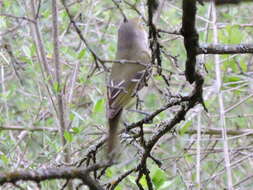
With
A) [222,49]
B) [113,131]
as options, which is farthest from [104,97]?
[222,49]

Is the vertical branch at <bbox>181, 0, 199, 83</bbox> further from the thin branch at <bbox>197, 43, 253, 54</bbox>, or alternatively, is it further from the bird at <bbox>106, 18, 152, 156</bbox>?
the bird at <bbox>106, 18, 152, 156</bbox>

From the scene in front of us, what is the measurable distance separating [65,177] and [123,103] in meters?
1.43

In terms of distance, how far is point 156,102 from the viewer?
3.65 metres

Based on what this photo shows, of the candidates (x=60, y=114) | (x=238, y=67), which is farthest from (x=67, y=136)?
(x=238, y=67)

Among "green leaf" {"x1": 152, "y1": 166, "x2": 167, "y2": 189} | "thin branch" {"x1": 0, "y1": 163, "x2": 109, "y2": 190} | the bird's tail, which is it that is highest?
"thin branch" {"x1": 0, "y1": 163, "x2": 109, "y2": 190}

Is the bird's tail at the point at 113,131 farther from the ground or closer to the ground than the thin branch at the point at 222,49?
closer to the ground

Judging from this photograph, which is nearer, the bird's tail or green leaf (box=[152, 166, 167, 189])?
the bird's tail

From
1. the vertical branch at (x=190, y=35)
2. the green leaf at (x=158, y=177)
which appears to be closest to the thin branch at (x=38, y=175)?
the vertical branch at (x=190, y=35)

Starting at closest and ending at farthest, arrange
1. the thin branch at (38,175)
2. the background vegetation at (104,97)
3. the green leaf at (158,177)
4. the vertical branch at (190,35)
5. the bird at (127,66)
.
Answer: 1. the thin branch at (38,175)
2. the vertical branch at (190,35)
3. the green leaf at (158,177)
4. the background vegetation at (104,97)
5. the bird at (127,66)

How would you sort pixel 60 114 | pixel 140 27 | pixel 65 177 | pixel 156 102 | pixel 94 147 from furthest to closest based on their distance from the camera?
pixel 156 102 < pixel 140 27 < pixel 60 114 < pixel 94 147 < pixel 65 177

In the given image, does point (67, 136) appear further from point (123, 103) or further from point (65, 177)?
point (65, 177)

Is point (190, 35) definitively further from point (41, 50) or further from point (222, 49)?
point (41, 50)

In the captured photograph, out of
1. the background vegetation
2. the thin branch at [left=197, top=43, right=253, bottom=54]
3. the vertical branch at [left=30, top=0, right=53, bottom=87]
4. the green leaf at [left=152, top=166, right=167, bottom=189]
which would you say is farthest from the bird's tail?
the vertical branch at [left=30, top=0, right=53, bottom=87]

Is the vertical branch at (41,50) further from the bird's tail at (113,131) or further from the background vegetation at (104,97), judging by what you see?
the bird's tail at (113,131)
